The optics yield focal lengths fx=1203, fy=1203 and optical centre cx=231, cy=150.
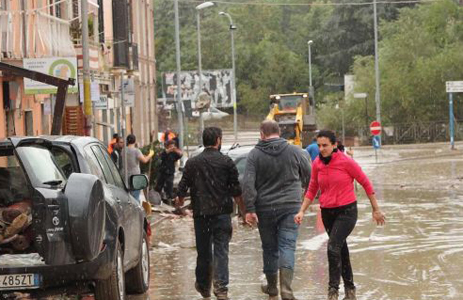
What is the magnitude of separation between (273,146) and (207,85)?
80.1 metres

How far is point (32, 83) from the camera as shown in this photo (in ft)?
82.4

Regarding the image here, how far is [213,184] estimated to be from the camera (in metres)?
12.1

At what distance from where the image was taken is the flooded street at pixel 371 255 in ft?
41.7

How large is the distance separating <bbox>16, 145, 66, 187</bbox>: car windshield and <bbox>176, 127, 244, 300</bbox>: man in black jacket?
2501 millimetres

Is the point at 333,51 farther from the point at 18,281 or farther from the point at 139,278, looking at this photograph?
the point at 18,281

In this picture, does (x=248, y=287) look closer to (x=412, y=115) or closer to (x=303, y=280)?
(x=303, y=280)

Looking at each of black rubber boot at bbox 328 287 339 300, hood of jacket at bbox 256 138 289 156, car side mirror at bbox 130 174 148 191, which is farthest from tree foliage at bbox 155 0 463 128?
black rubber boot at bbox 328 287 339 300

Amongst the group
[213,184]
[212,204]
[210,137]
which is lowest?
[212,204]

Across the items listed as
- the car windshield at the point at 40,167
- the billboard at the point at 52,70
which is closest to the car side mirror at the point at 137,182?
the car windshield at the point at 40,167

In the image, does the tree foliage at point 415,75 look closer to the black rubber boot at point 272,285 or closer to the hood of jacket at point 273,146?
the hood of jacket at point 273,146

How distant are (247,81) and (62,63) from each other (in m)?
87.9

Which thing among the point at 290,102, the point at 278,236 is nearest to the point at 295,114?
the point at 290,102

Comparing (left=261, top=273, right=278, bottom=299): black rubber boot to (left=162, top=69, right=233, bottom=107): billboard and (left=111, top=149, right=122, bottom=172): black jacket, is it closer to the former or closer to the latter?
(left=111, top=149, right=122, bottom=172): black jacket

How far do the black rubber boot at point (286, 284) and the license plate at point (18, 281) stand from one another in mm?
3230
